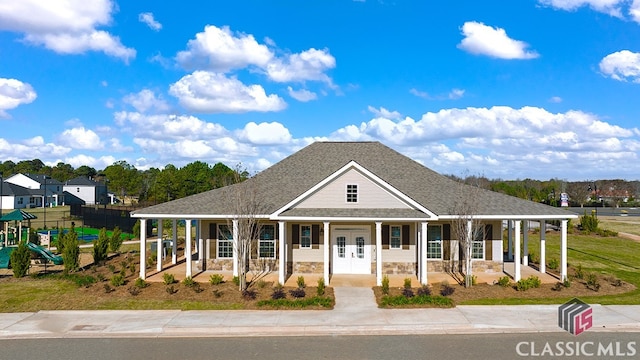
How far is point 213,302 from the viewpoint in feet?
58.6

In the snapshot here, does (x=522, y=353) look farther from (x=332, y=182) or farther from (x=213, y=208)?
(x=213, y=208)

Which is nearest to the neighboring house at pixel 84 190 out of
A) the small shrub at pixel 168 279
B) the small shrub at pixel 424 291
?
the small shrub at pixel 168 279

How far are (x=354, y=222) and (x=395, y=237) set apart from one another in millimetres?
2346

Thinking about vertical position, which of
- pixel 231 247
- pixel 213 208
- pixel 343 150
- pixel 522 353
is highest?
A: pixel 343 150

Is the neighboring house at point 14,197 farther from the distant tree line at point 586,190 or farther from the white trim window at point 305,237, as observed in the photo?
the distant tree line at point 586,190

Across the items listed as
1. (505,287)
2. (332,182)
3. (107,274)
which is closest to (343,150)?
(332,182)

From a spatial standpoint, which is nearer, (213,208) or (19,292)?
(19,292)

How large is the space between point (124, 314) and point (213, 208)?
700 cm

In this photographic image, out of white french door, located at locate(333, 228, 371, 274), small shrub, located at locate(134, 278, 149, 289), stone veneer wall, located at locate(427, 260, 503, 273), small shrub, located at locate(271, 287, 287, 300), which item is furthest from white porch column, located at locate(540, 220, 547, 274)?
small shrub, located at locate(134, 278, 149, 289)

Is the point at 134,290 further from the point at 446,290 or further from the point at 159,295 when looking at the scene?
the point at 446,290

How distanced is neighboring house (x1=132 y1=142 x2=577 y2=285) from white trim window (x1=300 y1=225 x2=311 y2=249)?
0.05 metres

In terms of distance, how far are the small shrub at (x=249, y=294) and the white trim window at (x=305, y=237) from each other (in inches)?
189

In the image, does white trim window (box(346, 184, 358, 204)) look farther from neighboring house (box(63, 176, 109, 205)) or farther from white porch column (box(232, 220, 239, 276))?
neighboring house (box(63, 176, 109, 205))

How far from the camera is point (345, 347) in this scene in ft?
43.0
